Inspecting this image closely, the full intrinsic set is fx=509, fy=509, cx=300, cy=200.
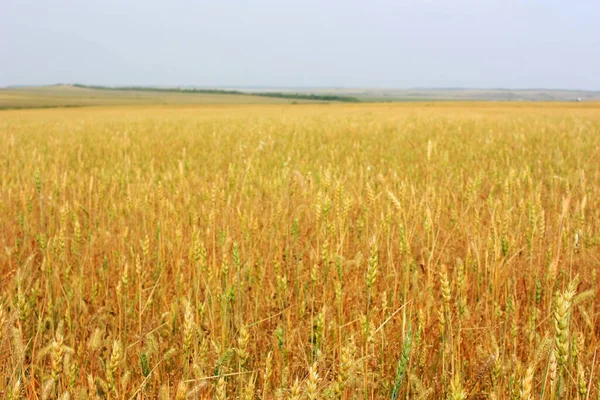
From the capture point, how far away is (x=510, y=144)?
21.5 feet

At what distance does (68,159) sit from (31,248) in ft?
10.7

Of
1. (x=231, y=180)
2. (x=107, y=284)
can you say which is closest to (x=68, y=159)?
(x=231, y=180)

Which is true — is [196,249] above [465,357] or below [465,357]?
above

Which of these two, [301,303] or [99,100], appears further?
[99,100]

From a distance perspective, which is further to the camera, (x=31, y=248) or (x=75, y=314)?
(x=31, y=248)

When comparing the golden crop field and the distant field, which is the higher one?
the distant field

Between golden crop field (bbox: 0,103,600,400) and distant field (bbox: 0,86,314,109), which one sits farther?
distant field (bbox: 0,86,314,109)

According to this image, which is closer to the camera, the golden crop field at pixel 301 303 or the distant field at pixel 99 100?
the golden crop field at pixel 301 303

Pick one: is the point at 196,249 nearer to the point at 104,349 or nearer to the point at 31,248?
the point at 104,349

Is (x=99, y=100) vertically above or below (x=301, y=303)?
above

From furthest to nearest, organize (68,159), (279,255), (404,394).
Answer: (68,159) → (279,255) → (404,394)

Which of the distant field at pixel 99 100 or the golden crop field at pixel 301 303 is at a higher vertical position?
the distant field at pixel 99 100

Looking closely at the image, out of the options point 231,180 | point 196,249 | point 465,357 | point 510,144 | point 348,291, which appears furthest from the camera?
point 510,144

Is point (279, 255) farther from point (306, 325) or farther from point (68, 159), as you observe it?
point (68, 159)
